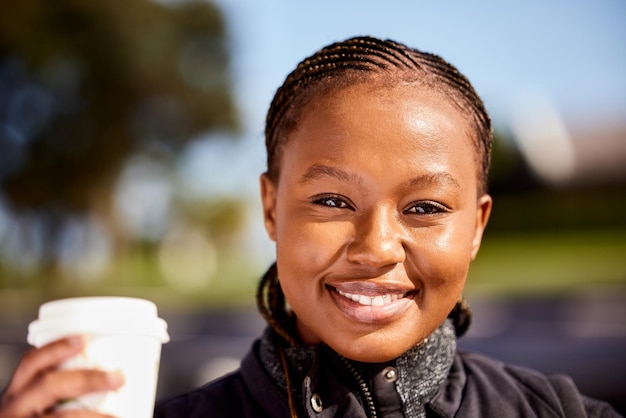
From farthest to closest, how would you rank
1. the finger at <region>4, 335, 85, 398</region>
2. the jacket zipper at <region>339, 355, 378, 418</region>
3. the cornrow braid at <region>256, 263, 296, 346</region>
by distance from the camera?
the cornrow braid at <region>256, 263, 296, 346</region> → the jacket zipper at <region>339, 355, 378, 418</region> → the finger at <region>4, 335, 85, 398</region>

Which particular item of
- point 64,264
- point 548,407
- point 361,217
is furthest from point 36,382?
point 64,264

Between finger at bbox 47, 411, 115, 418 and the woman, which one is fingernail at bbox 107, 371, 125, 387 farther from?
the woman

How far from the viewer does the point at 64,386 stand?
Answer: 4.38 feet

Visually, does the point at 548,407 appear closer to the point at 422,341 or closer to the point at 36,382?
the point at 422,341

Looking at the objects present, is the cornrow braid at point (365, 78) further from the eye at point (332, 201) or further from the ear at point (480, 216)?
the eye at point (332, 201)

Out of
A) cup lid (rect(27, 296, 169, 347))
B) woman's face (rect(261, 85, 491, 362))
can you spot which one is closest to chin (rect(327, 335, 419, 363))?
woman's face (rect(261, 85, 491, 362))

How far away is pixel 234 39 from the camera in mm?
22469

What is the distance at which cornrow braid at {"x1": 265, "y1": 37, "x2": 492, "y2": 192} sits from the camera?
1.73 metres

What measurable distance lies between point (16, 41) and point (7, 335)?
7.73 meters

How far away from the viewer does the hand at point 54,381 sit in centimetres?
134

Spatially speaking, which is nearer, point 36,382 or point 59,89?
point 36,382

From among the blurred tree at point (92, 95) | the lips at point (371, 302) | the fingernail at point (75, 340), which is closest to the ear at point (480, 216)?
the lips at point (371, 302)

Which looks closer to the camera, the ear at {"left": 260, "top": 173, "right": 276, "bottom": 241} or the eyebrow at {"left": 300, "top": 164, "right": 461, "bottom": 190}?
the eyebrow at {"left": 300, "top": 164, "right": 461, "bottom": 190}

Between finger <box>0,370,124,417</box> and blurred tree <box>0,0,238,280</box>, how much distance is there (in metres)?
17.8
